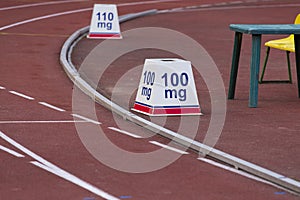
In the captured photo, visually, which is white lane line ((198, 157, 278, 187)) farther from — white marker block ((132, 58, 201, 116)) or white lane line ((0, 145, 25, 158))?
white marker block ((132, 58, 201, 116))

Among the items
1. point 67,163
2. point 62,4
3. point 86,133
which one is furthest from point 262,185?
point 62,4

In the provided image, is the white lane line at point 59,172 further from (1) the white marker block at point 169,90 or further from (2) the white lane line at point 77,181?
(1) the white marker block at point 169,90

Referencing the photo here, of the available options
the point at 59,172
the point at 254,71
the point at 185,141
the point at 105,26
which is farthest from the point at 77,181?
the point at 105,26

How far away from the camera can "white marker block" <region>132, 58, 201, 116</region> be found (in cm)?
1316

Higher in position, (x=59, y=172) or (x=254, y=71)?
(x=254, y=71)

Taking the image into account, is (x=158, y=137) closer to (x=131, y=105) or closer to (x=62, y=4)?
(x=131, y=105)

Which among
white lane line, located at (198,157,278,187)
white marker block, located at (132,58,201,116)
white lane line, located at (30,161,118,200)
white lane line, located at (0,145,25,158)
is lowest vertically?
white lane line, located at (198,157,278,187)

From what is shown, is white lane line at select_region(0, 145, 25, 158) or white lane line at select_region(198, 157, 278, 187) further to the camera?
white lane line at select_region(0, 145, 25, 158)

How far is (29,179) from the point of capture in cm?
968

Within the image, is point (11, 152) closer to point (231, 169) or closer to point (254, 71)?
point (231, 169)

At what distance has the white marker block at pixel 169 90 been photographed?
43.2ft

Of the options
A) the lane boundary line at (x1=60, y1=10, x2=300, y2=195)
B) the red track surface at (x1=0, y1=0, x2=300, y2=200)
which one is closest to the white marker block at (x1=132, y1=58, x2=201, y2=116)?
the lane boundary line at (x1=60, y1=10, x2=300, y2=195)

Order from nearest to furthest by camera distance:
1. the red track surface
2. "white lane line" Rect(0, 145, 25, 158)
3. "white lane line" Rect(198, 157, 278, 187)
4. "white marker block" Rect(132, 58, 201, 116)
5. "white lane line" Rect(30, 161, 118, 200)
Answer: "white lane line" Rect(30, 161, 118, 200) → the red track surface → "white lane line" Rect(198, 157, 278, 187) → "white lane line" Rect(0, 145, 25, 158) → "white marker block" Rect(132, 58, 201, 116)

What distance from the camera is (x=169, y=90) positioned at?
519 inches
